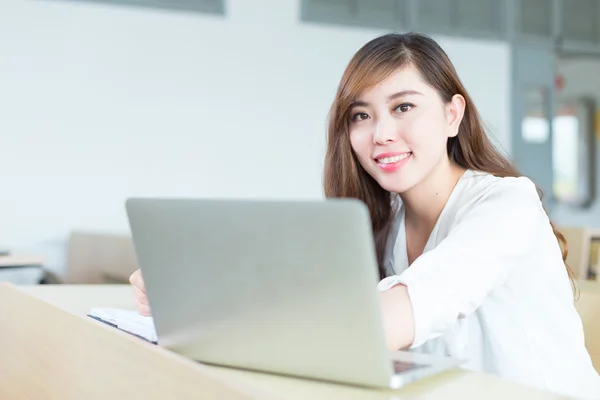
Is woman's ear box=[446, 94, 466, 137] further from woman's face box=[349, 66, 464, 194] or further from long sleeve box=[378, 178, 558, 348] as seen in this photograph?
long sleeve box=[378, 178, 558, 348]

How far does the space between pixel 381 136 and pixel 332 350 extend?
615 millimetres

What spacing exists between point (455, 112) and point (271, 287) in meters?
0.76

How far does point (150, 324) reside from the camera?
3.72 ft

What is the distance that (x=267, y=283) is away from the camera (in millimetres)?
830

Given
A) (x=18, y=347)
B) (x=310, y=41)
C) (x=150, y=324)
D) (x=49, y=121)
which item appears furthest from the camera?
(x=310, y=41)

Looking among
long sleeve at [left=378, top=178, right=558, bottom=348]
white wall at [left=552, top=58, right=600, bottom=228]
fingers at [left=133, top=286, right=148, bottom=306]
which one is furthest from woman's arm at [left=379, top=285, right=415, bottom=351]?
white wall at [left=552, top=58, right=600, bottom=228]

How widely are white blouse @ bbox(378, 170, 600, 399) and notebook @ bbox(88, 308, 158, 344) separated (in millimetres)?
378

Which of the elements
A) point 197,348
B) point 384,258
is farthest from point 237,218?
point 384,258

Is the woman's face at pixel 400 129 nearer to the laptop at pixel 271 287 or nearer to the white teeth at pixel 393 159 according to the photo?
the white teeth at pixel 393 159

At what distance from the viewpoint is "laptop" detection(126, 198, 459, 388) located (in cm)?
76

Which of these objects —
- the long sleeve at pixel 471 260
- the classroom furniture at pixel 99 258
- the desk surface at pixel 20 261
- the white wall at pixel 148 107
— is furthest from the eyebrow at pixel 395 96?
the white wall at pixel 148 107

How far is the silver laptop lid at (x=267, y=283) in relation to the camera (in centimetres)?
76

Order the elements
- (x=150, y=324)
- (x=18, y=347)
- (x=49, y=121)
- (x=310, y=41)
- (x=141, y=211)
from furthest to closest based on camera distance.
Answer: (x=310, y=41)
(x=49, y=121)
(x=18, y=347)
(x=150, y=324)
(x=141, y=211)

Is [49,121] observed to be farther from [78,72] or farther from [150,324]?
[150,324]
